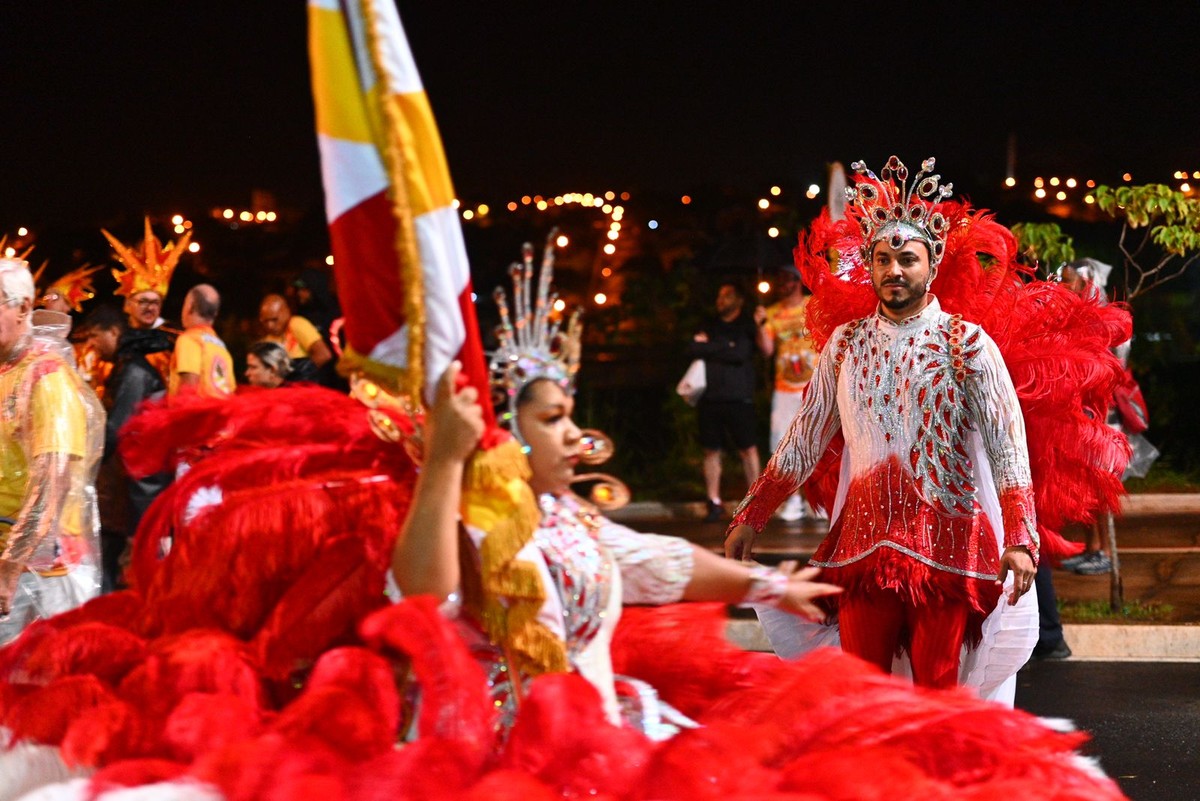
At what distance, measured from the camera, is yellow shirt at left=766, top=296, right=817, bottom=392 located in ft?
40.1

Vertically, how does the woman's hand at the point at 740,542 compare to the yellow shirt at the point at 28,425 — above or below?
below

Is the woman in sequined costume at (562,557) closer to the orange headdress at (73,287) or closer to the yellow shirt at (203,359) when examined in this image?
the yellow shirt at (203,359)

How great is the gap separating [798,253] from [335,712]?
3522 millimetres

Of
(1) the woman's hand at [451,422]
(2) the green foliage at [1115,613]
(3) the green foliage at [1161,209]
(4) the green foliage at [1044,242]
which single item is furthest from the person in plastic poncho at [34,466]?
(3) the green foliage at [1161,209]

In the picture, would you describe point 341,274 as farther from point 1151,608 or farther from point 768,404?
point 768,404

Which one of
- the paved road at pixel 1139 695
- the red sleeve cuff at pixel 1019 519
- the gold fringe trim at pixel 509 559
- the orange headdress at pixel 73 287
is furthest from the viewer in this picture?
the orange headdress at pixel 73 287

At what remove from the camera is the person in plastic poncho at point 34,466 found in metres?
4.89

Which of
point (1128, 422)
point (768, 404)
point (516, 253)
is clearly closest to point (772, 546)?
point (1128, 422)

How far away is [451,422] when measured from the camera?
300 centimetres

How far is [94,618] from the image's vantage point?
3.52 m

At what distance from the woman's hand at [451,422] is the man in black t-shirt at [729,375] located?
958cm

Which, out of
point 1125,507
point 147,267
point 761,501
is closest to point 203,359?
point 147,267

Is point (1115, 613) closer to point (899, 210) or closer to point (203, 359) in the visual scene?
point (899, 210)

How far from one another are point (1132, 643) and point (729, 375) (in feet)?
16.3
